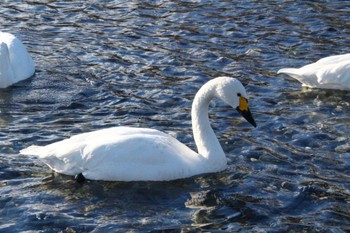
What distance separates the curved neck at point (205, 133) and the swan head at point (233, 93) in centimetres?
13

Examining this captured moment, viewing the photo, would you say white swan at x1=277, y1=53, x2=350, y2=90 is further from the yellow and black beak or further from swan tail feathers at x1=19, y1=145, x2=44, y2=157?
swan tail feathers at x1=19, y1=145, x2=44, y2=157

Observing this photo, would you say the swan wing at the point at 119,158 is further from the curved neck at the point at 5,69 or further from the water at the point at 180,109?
the curved neck at the point at 5,69

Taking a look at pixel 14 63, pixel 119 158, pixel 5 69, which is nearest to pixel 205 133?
pixel 119 158

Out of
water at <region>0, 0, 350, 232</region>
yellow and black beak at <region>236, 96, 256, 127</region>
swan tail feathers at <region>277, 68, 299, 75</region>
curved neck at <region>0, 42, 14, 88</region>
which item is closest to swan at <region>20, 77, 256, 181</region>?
yellow and black beak at <region>236, 96, 256, 127</region>

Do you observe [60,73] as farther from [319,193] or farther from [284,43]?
[319,193]

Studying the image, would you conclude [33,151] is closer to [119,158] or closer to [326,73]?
[119,158]

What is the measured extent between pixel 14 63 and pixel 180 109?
9.62ft

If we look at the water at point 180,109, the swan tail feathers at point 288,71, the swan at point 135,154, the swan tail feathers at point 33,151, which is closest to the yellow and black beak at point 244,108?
the swan at point 135,154

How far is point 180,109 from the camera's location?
39.1 ft

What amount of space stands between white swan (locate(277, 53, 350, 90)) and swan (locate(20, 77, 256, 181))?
9.73 feet

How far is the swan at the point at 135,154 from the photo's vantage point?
31.7 ft

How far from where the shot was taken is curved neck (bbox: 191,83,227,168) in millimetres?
9984

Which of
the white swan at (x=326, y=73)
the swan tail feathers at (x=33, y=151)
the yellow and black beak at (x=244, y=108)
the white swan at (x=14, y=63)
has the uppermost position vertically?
the yellow and black beak at (x=244, y=108)

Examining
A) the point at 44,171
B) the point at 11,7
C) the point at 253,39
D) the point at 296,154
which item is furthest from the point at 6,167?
the point at 11,7
